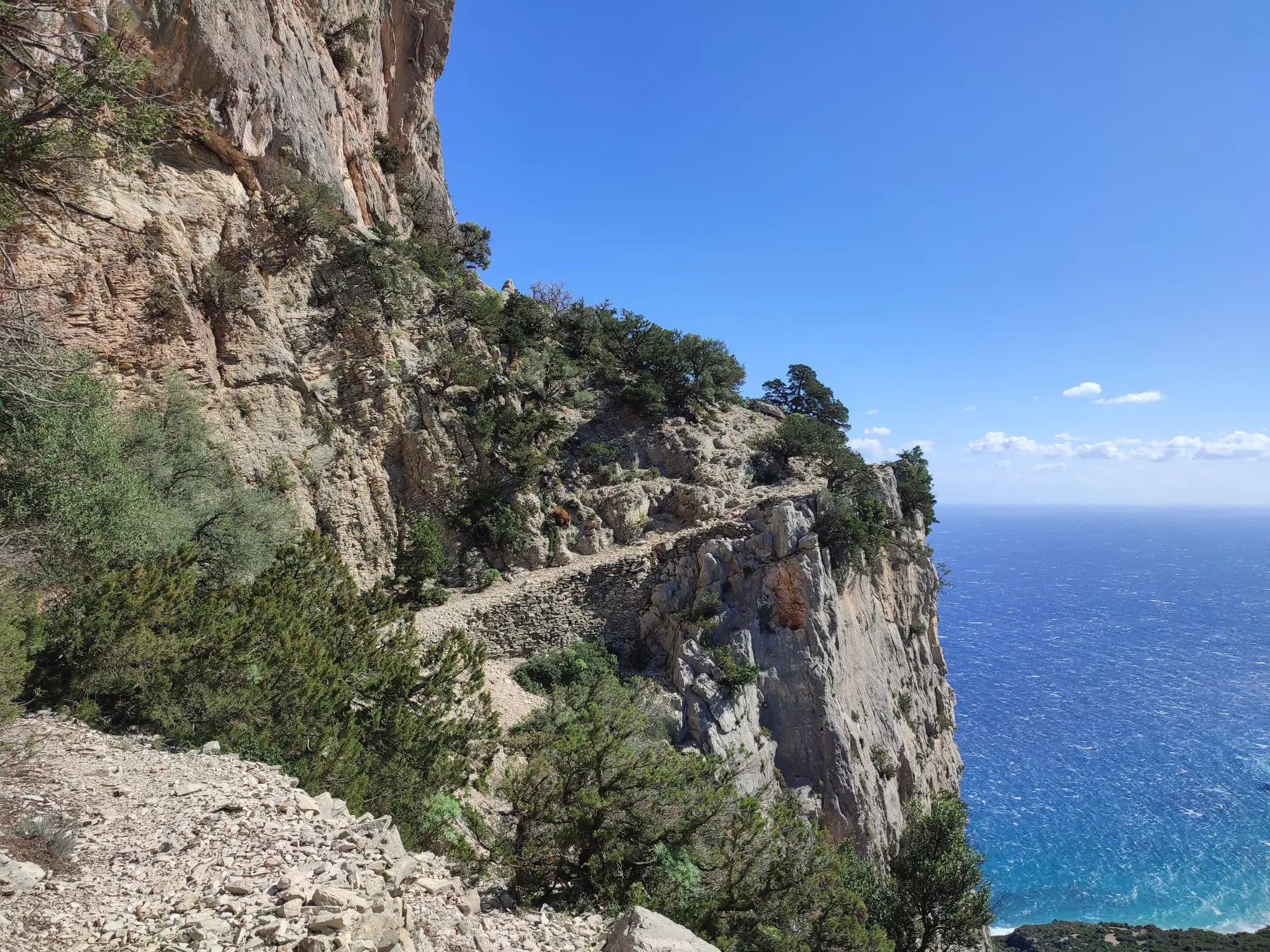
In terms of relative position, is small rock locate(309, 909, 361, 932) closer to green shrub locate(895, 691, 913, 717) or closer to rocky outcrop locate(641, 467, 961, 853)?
rocky outcrop locate(641, 467, 961, 853)

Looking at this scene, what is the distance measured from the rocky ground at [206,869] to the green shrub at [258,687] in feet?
1.60

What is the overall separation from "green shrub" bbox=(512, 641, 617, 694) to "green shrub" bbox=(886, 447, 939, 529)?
577 inches

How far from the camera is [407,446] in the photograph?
63.2ft

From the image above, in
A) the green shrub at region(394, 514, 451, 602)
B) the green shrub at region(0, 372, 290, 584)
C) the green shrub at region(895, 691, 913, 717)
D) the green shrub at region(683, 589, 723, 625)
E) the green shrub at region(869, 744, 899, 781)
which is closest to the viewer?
the green shrub at region(0, 372, 290, 584)

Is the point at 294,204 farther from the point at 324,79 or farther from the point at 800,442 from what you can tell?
the point at 800,442

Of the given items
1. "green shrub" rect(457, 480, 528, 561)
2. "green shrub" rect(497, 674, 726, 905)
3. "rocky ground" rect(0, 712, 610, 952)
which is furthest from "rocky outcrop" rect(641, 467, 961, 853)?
"rocky ground" rect(0, 712, 610, 952)

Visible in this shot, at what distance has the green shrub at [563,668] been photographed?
1622 cm

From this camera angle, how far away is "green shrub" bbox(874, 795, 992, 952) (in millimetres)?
11773

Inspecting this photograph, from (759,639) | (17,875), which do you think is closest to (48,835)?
(17,875)

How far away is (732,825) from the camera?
786cm

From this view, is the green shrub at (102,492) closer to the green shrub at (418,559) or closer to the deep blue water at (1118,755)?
the green shrub at (418,559)

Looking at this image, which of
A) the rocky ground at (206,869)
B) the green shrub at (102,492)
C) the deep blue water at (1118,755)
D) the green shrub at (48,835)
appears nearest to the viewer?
the rocky ground at (206,869)

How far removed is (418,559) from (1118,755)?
52.1 meters

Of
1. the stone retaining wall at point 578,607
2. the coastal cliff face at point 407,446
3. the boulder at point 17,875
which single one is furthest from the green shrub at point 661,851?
the stone retaining wall at point 578,607
